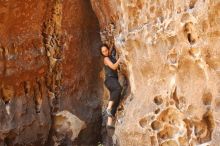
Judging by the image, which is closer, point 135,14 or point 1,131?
point 135,14

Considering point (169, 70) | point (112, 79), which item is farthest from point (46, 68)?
point (169, 70)

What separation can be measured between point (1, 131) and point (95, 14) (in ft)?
8.82

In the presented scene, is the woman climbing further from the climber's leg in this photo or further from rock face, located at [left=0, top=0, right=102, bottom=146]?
rock face, located at [left=0, top=0, right=102, bottom=146]

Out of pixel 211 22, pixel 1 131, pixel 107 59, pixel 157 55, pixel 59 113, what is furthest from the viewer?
pixel 59 113

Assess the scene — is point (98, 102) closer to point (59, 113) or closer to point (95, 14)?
point (59, 113)

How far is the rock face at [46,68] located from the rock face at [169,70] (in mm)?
1190

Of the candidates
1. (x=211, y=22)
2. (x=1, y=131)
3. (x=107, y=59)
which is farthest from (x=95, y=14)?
(x=211, y=22)

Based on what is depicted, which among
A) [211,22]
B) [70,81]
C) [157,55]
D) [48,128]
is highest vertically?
[211,22]

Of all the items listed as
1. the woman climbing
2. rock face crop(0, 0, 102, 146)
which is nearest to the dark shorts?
the woman climbing

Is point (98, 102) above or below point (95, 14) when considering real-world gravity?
below

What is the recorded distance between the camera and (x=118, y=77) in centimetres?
728

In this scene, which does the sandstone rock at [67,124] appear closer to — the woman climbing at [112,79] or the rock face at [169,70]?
the woman climbing at [112,79]

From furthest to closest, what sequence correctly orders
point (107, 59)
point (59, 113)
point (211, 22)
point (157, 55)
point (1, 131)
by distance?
point (59, 113), point (1, 131), point (107, 59), point (157, 55), point (211, 22)

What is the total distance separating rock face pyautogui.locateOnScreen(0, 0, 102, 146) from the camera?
7.69 metres
